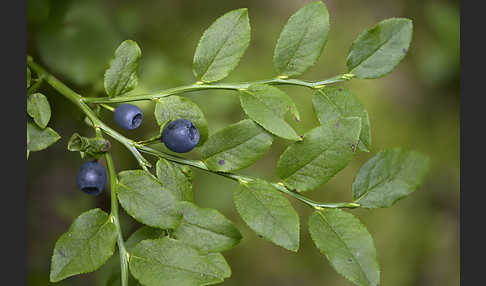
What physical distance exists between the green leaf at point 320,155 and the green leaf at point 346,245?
0.24 feet

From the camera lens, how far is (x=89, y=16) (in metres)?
1.40

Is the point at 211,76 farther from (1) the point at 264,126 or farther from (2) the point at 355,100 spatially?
(2) the point at 355,100

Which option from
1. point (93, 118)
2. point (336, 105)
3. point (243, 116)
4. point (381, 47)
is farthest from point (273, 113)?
point (243, 116)

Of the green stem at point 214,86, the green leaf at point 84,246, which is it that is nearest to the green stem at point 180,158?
the green stem at point 214,86

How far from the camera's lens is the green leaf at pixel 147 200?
80 cm

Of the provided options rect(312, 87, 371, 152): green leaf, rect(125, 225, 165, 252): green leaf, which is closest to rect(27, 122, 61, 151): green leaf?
rect(125, 225, 165, 252): green leaf

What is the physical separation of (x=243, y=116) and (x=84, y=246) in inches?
35.4

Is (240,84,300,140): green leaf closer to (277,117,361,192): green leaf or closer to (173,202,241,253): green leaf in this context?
(277,117,361,192): green leaf

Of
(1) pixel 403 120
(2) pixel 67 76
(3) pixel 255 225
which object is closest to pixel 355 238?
(3) pixel 255 225

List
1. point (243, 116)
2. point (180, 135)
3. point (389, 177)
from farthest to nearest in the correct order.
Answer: point (243, 116), point (389, 177), point (180, 135)

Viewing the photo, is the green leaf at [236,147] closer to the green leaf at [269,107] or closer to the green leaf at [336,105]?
the green leaf at [269,107]

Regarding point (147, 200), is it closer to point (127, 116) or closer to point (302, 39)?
point (127, 116)

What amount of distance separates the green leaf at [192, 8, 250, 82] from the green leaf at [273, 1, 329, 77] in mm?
75

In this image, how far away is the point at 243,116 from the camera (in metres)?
1.62
